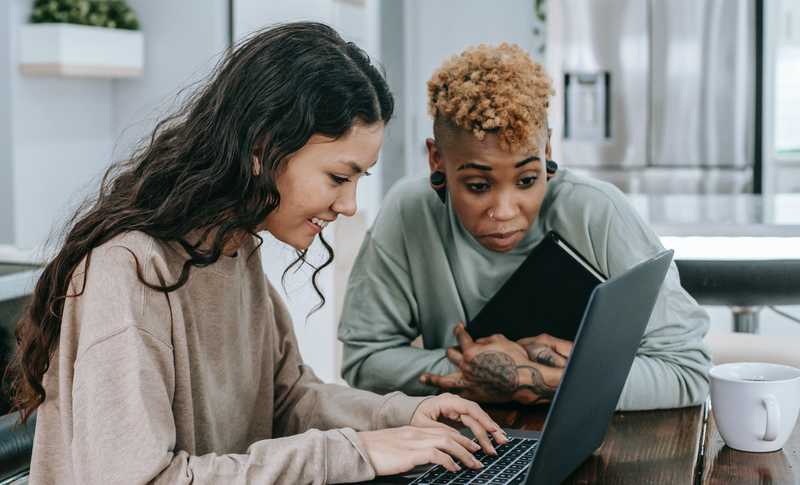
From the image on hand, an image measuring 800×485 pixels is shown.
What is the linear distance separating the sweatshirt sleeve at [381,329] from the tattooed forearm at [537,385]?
0.49ft

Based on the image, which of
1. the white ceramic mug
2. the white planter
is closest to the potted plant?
the white planter

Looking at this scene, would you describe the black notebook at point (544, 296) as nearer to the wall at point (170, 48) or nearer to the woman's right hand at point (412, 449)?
the woman's right hand at point (412, 449)

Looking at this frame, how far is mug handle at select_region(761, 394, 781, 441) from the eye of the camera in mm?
1193

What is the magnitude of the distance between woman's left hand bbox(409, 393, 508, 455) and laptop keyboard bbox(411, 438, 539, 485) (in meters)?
0.01

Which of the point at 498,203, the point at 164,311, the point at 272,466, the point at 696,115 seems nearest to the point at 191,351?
the point at 164,311

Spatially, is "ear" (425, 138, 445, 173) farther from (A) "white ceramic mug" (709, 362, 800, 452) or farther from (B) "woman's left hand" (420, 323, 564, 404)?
(A) "white ceramic mug" (709, 362, 800, 452)

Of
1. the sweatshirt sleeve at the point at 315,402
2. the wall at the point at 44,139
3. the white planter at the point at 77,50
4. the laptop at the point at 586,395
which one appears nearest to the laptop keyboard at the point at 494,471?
the laptop at the point at 586,395

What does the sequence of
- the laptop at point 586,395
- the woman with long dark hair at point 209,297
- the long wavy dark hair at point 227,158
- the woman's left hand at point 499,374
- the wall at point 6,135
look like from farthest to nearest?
the wall at point 6,135 → the woman's left hand at point 499,374 → the long wavy dark hair at point 227,158 → the woman with long dark hair at point 209,297 → the laptop at point 586,395

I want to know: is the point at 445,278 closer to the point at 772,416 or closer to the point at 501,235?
the point at 501,235

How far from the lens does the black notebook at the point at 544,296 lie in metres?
1.42

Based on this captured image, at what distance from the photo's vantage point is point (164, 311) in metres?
1.08

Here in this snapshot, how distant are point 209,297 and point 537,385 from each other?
47cm

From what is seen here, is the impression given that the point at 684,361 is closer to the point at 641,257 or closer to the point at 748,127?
the point at 641,257

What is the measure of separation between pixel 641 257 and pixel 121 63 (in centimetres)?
231
